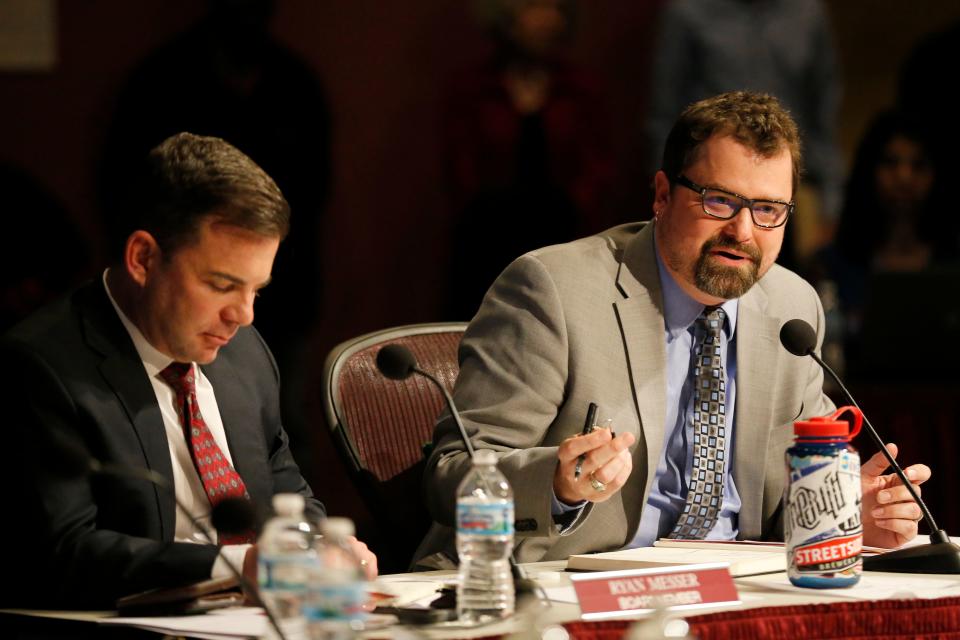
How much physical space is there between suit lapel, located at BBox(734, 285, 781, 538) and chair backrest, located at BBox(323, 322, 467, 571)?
0.56 metres

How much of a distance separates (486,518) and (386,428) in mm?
946

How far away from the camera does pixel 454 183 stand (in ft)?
17.6

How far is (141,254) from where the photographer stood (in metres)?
2.06

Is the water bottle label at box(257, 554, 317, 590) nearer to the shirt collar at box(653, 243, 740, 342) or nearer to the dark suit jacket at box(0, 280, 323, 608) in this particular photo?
the dark suit jacket at box(0, 280, 323, 608)

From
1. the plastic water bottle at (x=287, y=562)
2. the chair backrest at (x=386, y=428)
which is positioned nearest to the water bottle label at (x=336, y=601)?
the plastic water bottle at (x=287, y=562)

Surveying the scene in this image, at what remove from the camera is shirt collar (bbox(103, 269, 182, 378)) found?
2066 mm

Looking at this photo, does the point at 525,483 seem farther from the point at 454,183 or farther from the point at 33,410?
the point at 454,183

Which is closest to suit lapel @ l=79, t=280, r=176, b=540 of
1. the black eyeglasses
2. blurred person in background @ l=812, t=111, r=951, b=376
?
the black eyeglasses

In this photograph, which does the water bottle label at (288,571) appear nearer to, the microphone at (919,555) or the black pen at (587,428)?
the black pen at (587,428)

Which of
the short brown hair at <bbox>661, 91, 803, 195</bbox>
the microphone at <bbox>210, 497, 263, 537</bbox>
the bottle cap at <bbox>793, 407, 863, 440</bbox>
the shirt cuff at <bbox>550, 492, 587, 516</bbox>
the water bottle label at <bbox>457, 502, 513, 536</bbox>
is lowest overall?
the shirt cuff at <bbox>550, 492, 587, 516</bbox>

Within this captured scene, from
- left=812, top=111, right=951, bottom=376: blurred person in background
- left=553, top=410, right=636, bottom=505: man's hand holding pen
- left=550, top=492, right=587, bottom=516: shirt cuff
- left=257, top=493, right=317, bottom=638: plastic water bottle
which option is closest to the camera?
left=257, top=493, right=317, bottom=638: plastic water bottle

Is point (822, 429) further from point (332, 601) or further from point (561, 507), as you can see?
point (332, 601)

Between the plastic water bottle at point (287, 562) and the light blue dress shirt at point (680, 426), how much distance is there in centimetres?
93

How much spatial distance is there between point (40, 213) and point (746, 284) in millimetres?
3491
